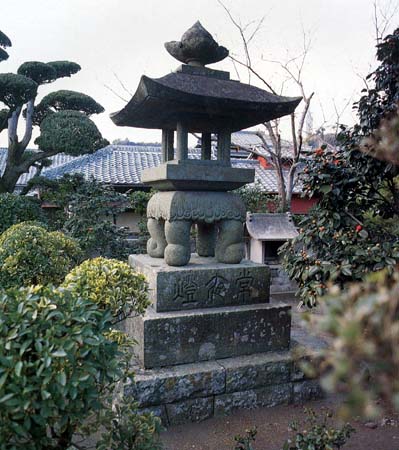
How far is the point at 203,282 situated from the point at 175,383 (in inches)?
35.4

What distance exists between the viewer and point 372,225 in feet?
10.6

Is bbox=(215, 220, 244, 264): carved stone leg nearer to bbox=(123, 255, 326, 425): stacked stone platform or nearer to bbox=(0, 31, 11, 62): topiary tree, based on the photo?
bbox=(123, 255, 326, 425): stacked stone platform

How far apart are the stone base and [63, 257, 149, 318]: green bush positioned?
75cm

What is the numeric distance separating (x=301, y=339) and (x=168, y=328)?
5.24 feet

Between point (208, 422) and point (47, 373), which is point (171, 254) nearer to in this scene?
point (208, 422)

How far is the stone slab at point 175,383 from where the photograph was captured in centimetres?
286

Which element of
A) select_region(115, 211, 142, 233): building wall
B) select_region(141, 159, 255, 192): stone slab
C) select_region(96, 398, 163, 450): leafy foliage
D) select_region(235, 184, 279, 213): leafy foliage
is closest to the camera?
select_region(96, 398, 163, 450): leafy foliage

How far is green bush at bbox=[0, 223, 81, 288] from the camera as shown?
4.05 m

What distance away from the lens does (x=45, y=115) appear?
342 inches

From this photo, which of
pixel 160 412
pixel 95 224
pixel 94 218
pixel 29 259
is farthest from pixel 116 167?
pixel 160 412

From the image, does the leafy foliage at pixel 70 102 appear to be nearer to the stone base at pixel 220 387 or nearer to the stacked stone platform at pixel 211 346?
the stacked stone platform at pixel 211 346

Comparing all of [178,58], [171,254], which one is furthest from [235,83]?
[171,254]

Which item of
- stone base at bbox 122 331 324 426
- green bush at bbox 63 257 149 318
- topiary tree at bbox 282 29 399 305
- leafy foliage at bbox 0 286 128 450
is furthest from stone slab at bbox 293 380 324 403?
leafy foliage at bbox 0 286 128 450

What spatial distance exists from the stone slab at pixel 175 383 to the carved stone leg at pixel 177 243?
3.07 feet
